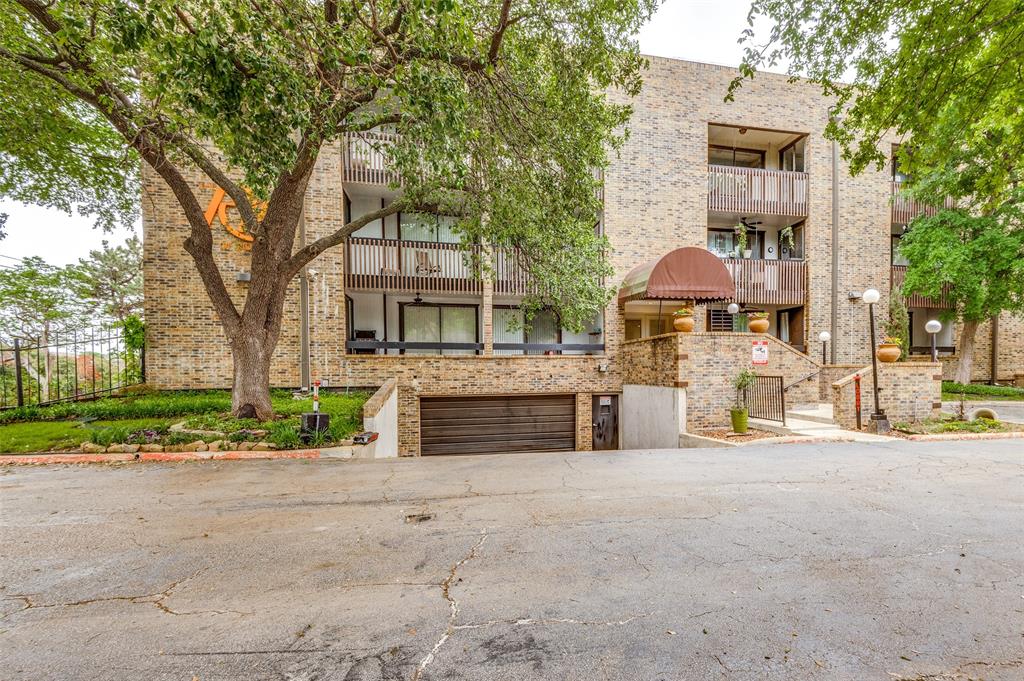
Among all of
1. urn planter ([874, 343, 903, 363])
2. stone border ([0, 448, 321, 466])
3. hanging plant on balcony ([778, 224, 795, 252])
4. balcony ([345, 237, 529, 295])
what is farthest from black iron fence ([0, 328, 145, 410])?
hanging plant on balcony ([778, 224, 795, 252])

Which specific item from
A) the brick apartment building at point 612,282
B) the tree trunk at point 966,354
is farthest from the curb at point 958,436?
the tree trunk at point 966,354

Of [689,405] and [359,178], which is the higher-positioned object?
[359,178]

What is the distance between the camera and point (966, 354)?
640 inches

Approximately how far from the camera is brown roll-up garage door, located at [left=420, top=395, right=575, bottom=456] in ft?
44.9

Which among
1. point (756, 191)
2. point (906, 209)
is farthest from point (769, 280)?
point (906, 209)

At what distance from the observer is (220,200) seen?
12602 millimetres

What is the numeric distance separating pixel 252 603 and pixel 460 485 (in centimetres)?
301

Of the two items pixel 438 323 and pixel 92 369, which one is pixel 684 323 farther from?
pixel 92 369

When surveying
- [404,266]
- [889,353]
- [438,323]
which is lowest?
[889,353]

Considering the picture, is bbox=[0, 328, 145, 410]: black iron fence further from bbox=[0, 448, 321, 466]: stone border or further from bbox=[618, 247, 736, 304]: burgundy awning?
bbox=[618, 247, 736, 304]: burgundy awning

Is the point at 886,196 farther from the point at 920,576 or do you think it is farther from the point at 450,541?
the point at 450,541

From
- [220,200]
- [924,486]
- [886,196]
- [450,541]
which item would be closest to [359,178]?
[220,200]

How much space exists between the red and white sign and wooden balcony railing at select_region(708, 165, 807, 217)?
18.6 ft

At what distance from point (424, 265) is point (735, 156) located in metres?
13.0
